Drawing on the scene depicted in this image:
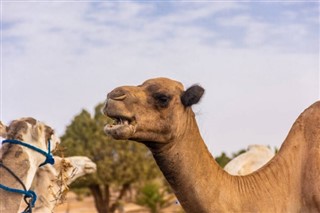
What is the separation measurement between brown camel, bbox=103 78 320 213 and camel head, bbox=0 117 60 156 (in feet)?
6.56

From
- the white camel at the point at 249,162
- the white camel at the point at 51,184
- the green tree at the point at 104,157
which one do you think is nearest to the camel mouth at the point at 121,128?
the white camel at the point at 51,184

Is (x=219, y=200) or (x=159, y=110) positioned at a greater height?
(x=159, y=110)

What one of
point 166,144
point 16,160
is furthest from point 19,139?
point 166,144

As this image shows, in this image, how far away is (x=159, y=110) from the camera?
16.6 feet

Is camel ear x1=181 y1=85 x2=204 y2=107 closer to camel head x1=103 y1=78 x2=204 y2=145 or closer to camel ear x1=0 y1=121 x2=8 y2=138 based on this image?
camel head x1=103 y1=78 x2=204 y2=145

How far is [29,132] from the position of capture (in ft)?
22.7

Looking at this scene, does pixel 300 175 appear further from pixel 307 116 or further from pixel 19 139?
pixel 19 139

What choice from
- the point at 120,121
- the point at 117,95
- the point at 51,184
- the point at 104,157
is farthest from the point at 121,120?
the point at 104,157

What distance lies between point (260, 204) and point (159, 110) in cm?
103

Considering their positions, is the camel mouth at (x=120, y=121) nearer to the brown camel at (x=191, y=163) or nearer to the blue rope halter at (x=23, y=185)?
the brown camel at (x=191, y=163)

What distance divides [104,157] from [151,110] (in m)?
30.6

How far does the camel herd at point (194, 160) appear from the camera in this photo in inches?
194

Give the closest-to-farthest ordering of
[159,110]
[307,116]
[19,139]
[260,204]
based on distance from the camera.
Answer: [159,110] < [260,204] < [307,116] < [19,139]

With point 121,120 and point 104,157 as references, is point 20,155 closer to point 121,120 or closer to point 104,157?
point 121,120
